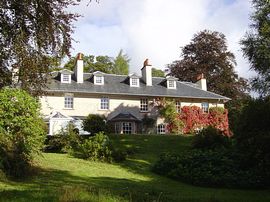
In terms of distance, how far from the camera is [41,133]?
17234mm

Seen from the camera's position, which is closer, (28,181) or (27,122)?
(28,181)

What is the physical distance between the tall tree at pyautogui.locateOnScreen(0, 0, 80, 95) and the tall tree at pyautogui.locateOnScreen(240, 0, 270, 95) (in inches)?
715

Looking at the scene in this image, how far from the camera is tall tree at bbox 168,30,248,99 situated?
52.1 meters

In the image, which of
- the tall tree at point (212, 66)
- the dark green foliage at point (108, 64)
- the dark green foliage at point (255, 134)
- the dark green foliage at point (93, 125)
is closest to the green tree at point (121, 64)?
the dark green foliage at point (108, 64)

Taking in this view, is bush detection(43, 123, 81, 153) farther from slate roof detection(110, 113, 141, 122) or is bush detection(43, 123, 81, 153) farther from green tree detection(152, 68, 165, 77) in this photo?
green tree detection(152, 68, 165, 77)

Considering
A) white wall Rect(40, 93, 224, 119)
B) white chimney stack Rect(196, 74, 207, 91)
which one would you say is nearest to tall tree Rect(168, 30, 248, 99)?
white chimney stack Rect(196, 74, 207, 91)

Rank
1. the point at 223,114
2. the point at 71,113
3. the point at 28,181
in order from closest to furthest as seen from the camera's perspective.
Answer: the point at 28,181 → the point at 71,113 → the point at 223,114

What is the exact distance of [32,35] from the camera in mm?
9344

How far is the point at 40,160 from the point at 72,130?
6249 mm

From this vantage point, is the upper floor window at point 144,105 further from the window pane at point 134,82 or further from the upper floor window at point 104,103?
the upper floor window at point 104,103

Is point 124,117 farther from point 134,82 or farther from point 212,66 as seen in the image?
point 212,66

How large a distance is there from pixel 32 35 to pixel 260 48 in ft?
63.1

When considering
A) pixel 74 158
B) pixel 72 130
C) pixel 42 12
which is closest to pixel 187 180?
pixel 74 158

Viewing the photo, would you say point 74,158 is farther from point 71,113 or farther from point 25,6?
point 71,113
